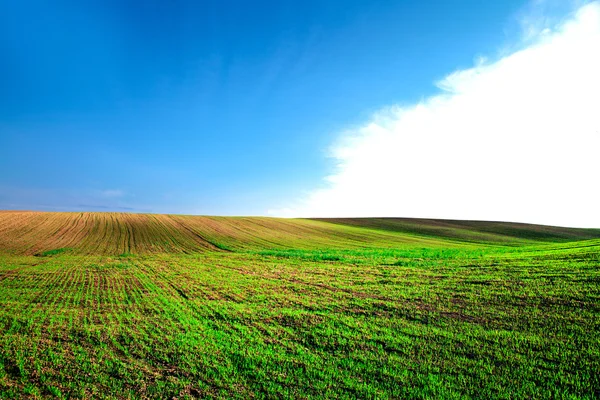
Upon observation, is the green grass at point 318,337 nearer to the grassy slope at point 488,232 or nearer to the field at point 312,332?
the field at point 312,332

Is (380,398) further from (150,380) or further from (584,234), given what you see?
(584,234)

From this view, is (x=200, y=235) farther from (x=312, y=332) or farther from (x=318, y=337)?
(x=318, y=337)

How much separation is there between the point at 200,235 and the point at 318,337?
43.4m

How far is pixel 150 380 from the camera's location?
6.96m

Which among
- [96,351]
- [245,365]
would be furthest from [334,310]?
[96,351]

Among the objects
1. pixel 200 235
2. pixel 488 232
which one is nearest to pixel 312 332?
pixel 200 235

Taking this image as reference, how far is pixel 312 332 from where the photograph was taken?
948cm

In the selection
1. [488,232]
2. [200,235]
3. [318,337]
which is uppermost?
[488,232]

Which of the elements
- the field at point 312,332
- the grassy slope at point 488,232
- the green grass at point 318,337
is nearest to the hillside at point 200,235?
the grassy slope at point 488,232

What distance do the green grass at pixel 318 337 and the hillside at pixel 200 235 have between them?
23.9 m

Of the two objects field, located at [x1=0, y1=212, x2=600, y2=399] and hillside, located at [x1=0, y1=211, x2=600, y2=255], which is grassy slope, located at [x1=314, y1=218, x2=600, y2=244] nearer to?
hillside, located at [x1=0, y1=211, x2=600, y2=255]

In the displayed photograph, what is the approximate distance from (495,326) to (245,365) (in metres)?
7.12

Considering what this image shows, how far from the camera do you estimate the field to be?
6.60m

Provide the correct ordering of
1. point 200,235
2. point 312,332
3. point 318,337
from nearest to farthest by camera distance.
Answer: point 318,337 → point 312,332 → point 200,235
